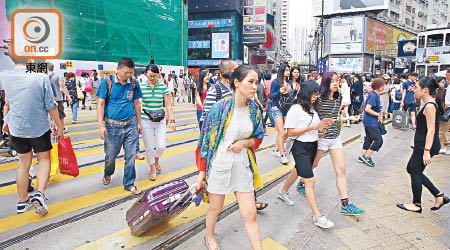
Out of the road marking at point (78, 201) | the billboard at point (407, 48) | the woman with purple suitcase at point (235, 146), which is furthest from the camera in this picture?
the billboard at point (407, 48)

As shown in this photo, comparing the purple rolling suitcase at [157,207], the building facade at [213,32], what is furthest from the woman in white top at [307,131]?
the building facade at [213,32]

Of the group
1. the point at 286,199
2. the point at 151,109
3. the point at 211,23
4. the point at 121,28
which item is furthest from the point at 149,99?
the point at 211,23

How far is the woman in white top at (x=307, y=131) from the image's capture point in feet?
12.1

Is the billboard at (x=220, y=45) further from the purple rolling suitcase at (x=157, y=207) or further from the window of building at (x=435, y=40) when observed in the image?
the purple rolling suitcase at (x=157, y=207)

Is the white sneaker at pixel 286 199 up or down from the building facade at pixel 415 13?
Result: down

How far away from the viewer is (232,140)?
281 centimetres

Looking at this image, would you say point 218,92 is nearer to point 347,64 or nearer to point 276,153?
point 276,153

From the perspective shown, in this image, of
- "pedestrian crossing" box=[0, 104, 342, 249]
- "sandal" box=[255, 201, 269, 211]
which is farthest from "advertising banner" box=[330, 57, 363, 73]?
"sandal" box=[255, 201, 269, 211]

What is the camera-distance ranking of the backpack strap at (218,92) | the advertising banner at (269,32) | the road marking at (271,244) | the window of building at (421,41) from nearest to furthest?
the road marking at (271,244), the backpack strap at (218,92), the window of building at (421,41), the advertising banner at (269,32)

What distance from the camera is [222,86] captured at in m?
4.11

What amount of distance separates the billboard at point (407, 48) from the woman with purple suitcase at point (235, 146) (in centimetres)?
5010

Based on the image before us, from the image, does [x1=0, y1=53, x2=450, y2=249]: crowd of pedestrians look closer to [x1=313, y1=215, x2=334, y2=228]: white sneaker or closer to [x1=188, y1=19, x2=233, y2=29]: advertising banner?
[x1=313, y1=215, x2=334, y2=228]: white sneaker

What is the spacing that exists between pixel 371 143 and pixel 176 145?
14.5ft

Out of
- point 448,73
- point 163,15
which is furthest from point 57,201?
point 163,15
